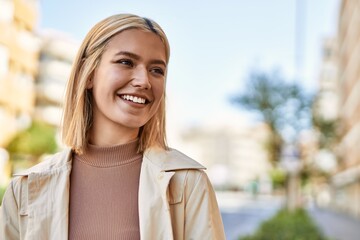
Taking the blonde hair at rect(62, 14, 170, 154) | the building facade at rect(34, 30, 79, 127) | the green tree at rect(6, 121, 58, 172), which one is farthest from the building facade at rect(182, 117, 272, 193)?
the blonde hair at rect(62, 14, 170, 154)

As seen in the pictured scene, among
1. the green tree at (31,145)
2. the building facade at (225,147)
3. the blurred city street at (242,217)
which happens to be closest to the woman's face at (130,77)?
the blurred city street at (242,217)

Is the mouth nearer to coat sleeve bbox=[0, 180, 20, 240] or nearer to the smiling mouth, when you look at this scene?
the smiling mouth

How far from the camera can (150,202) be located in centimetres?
162

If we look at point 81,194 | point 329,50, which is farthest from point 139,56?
point 329,50

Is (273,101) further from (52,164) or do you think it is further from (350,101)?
(350,101)

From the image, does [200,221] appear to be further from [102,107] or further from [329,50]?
[329,50]

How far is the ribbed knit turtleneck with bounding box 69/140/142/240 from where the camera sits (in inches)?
66.2

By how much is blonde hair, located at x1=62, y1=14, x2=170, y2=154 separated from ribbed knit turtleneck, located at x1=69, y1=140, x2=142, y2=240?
1.9 inches

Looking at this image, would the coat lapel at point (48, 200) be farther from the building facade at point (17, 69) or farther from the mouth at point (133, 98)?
the building facade at point (17, 69)

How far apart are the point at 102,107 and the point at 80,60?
0.53 feet

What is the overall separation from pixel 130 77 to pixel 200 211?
420 mm

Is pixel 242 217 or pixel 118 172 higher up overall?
pixel 118 172

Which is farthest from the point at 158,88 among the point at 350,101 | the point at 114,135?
the point at 350,101

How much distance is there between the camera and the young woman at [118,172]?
1.63 meters
